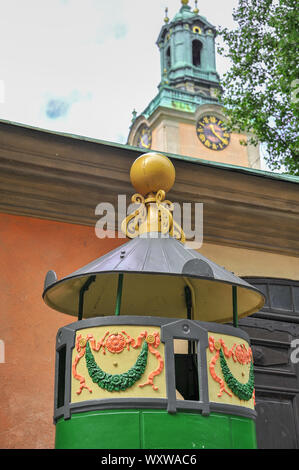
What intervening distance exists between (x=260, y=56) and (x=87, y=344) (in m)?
9.52

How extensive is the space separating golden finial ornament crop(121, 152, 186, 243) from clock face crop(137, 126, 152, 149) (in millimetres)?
24317

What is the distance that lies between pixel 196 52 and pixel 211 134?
23.8 feet

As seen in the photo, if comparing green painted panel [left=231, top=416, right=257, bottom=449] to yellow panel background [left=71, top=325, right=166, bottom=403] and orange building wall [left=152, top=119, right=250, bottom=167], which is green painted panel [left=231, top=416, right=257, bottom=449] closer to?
yellow panel background [left=71, top=325, right=166, bottom=403]

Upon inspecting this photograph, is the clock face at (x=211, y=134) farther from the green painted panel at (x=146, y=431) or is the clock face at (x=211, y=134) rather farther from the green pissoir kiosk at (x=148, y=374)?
the green painted panel at (x=146, y=431)

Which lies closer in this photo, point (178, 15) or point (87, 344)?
point (87, 344)

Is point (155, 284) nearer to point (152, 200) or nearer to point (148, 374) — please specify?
point (152, 200)

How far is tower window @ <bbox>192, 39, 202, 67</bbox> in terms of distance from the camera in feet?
106

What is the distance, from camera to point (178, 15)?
3269cm

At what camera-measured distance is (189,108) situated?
27.9 metres

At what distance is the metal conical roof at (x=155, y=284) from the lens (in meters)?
3.12

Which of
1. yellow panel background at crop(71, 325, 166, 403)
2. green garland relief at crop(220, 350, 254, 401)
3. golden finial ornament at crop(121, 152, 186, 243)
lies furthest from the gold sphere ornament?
green garland relief at crop(220, 350, 254, 401)
